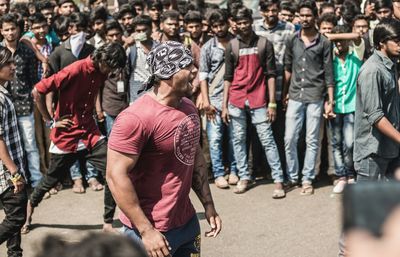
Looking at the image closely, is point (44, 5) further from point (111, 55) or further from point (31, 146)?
point (111, 55)

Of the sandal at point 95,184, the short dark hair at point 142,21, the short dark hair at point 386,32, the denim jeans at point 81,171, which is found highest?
the short dark hair at point 386,32

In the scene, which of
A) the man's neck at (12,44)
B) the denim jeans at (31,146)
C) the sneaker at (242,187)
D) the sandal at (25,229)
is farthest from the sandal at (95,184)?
the man's neck at (12,44)

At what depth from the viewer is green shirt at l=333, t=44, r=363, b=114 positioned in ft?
23.1

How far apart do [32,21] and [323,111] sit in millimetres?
3427

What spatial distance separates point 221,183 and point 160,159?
3.94 m

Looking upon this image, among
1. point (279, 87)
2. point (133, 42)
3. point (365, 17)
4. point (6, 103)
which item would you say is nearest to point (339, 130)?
point (279, 87)

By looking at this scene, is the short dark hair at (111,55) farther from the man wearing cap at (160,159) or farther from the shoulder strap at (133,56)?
the man wearing cap at (160,159)

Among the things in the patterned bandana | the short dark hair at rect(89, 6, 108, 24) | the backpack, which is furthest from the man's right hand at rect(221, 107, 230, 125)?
the patterned bandana

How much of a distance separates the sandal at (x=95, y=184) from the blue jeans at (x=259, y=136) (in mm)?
1534

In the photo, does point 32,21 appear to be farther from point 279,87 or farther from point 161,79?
point 161,79

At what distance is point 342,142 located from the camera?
7.29 meters

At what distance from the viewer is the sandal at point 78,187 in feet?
24.5

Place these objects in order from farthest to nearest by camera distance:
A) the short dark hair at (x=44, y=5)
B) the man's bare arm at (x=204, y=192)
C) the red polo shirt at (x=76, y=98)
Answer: the short dark hair at (x=44, y=5)
the red polo shirt at (x=76, y=98)
the man's bare arm at (x=204, y=192)

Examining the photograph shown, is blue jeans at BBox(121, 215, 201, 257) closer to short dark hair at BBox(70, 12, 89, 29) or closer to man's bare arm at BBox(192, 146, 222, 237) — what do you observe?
man's bare arm at BBox(192, 146, 222, 237)
